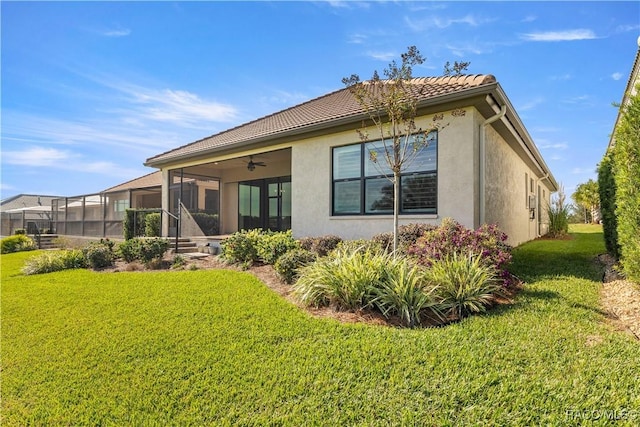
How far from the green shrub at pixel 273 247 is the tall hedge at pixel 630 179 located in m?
6.22

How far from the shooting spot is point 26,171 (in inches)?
671

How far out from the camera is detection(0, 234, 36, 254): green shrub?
18266 mm

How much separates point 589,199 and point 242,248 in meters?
34.7

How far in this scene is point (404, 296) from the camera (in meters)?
4.82

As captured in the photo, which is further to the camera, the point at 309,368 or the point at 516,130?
the point at 516,130

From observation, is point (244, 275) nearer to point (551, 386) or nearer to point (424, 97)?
point (424, 97)

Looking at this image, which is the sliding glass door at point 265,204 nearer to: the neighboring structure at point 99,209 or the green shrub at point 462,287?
the neighboring structure at point 99,209

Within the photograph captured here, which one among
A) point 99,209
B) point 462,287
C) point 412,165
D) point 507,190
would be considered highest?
point 412,165

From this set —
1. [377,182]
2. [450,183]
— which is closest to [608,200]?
[450,183]

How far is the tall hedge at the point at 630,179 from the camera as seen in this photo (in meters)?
4.86

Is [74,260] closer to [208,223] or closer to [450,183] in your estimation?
[208,223]

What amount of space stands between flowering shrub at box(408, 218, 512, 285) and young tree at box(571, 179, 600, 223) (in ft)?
101

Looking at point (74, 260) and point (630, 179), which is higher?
point (630, 179)

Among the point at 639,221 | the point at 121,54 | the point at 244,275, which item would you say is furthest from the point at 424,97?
the point at 121,54
